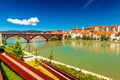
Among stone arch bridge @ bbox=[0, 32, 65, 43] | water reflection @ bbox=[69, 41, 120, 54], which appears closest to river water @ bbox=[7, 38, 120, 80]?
water reflection @ bbox=[69, 41, 120, 54]

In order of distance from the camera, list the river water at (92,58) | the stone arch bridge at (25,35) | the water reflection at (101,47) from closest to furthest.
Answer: the river water at (92,58), the water reflection at (101,47), the stone arch bridge at (25,35)

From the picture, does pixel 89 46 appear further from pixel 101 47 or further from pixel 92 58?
pixel 92 58

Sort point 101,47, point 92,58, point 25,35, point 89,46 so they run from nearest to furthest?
point 92,58, point 101,47, point 89,46, point 25,35

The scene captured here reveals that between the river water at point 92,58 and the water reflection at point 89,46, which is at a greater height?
the water reflection at point 89,46

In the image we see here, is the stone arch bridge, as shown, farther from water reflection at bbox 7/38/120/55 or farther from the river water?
the river water

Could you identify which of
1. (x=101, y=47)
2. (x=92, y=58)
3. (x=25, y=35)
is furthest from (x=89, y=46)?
(x=25, y=35)

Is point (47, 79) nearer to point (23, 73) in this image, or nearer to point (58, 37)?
point (23, 73)

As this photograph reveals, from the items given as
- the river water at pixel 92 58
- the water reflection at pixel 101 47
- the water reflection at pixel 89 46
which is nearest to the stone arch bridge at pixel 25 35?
the water reflection at pixel 89 46

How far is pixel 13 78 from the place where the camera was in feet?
28.2

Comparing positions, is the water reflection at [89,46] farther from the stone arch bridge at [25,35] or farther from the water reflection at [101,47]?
the stone arch bridge at [25,35]

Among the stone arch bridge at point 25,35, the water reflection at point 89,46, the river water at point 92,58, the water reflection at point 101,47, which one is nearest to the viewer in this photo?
the river water at point 92,58

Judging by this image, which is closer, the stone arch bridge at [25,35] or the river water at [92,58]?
the river water at [92,58]

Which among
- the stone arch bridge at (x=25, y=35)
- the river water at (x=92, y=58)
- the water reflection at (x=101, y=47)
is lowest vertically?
the river water at (x=92, y=58)

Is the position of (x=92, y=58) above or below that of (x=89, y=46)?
below
